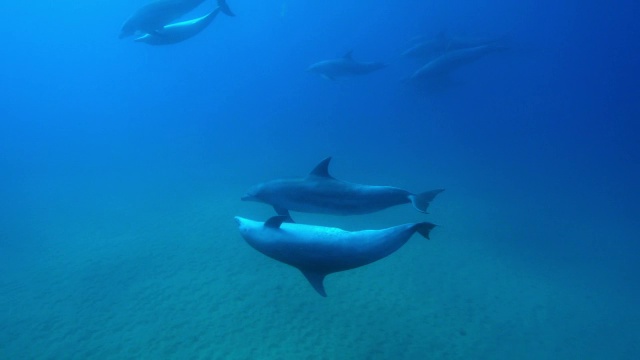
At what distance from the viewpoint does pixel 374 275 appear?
8.32m

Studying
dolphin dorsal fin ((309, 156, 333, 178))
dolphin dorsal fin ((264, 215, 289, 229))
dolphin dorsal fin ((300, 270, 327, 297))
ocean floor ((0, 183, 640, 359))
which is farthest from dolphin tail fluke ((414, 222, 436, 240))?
ocean floor ((0, 183, 640, 359))

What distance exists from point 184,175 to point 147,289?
10398 millimetres

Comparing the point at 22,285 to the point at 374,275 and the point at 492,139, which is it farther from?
the point at 492,139

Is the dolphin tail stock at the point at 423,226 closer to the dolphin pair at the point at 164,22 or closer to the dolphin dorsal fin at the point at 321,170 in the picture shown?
the dolphin dorsal fin at the point at 321,170

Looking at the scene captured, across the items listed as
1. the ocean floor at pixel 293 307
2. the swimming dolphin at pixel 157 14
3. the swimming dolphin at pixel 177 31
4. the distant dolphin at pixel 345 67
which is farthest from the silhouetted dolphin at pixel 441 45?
the swimming dolphin at pixel 157 14

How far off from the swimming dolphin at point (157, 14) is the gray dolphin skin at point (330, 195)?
222 inches

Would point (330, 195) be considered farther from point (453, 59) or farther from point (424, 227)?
point (453, 59)

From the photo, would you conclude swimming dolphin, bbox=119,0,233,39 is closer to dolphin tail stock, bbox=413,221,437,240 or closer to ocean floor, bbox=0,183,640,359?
ocean floor, bbox=0,183,640,359

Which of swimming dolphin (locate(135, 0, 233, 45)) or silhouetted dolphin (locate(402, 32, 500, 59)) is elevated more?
swimming dolphin (locate(135, 0, 233, 45))

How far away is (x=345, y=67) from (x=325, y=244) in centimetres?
1162

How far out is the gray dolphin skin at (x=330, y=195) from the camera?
481 cm

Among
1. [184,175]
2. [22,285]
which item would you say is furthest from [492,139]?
[22,285]

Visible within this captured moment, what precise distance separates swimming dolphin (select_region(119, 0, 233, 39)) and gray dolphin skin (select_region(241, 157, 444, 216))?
564cm

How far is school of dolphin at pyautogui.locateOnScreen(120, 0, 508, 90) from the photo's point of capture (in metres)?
9.06
